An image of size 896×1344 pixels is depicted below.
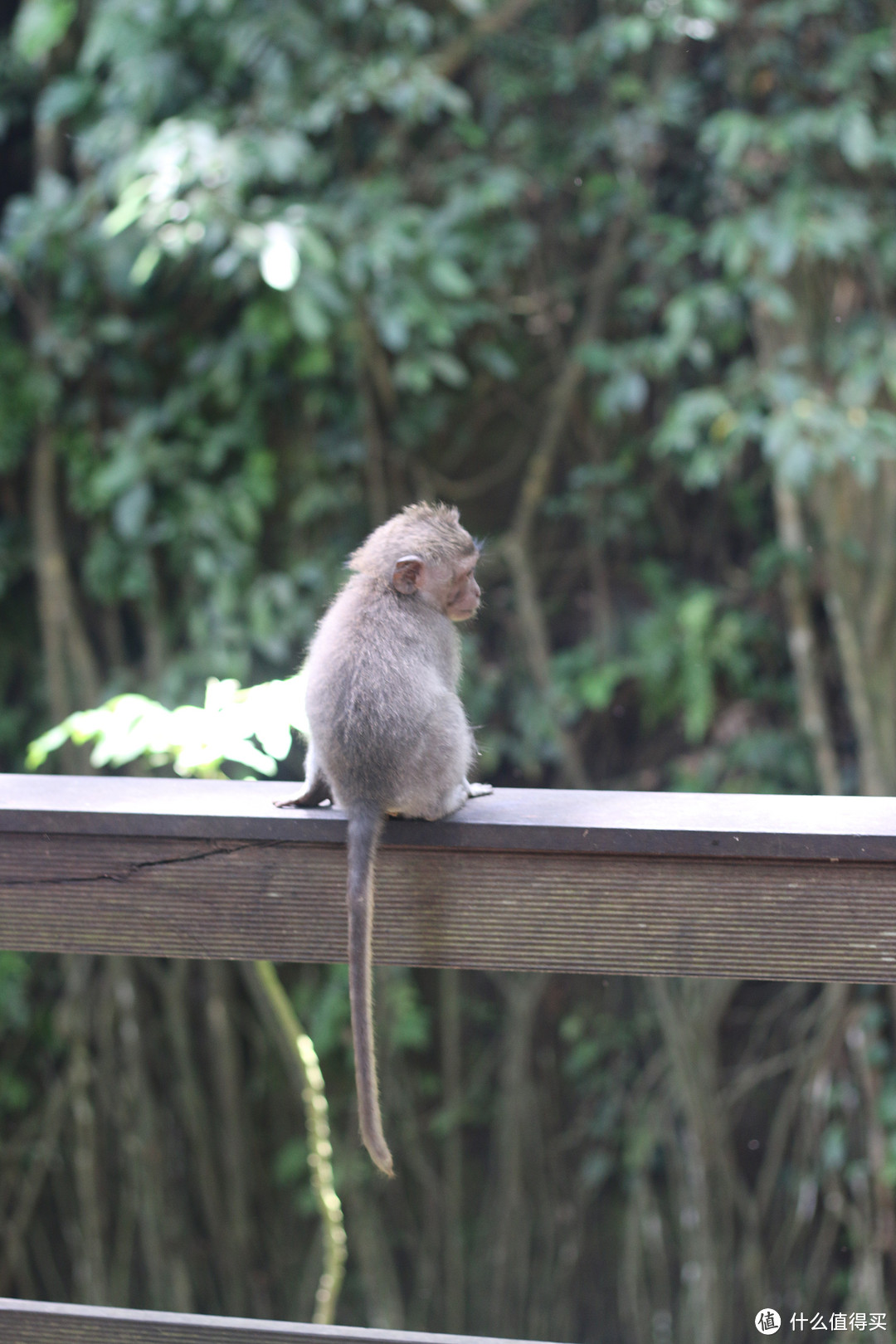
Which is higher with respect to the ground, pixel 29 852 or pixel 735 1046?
pixel 29 852

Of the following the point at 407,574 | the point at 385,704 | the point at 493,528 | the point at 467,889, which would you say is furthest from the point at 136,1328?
the point at 493,528

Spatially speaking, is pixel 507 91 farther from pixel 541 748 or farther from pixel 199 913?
pixel 199 913

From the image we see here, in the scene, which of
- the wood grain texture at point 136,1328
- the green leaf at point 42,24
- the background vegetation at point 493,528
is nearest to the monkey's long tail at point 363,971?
the wood grain texture at point 136,1328

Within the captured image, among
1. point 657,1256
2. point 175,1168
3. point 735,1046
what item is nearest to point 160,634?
point 175,1168

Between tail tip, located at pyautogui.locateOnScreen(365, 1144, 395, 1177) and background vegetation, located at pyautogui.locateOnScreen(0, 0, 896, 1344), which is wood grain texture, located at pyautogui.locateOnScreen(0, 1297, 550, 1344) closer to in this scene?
tail tip, located at pyautogui.locateOnScreen(365, 1144, 395, 1177)

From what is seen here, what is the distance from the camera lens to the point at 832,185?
2490 mm

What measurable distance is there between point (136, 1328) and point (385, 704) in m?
0.49

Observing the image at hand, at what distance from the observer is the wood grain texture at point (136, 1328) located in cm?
83

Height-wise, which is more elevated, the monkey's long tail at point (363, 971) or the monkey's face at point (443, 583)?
the monkey's face at point (443, 583)

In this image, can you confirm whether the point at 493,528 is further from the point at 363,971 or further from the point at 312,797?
the point at 363,971

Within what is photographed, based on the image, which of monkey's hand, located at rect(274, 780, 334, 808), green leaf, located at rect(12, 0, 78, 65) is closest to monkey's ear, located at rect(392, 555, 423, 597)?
monkey's hand, located at rect(274, 780, 334, 808)

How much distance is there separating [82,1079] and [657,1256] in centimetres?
132

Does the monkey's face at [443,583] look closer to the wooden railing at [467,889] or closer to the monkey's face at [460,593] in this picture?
the monkey's face at [460,593]

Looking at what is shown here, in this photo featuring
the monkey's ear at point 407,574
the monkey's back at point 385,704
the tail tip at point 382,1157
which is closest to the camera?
the tail tip at point 382,1157
